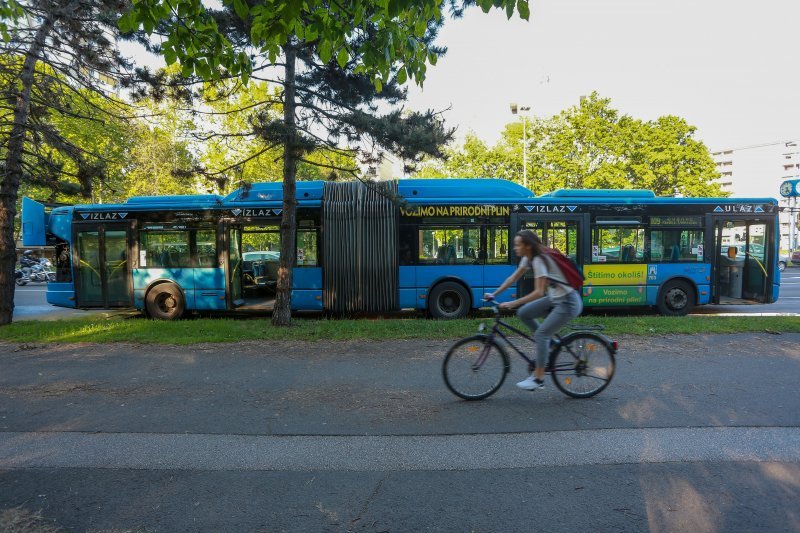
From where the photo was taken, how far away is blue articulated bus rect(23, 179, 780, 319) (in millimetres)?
11664

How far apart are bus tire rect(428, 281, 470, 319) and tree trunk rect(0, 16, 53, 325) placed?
886cm

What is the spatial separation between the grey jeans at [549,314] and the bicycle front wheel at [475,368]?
0.39 meters

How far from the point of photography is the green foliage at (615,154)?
30297 mm

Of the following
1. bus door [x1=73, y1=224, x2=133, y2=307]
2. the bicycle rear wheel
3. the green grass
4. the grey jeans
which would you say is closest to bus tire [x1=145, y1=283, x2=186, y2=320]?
bus door [x1=73, y1=224, x2=133, y2=307]

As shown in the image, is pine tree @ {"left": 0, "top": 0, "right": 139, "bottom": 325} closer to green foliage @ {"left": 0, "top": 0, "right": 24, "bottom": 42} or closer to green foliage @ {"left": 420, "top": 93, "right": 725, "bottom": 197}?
green foliage @ {"left": 0, "top": 0, "right": 24, "bottom": 42}

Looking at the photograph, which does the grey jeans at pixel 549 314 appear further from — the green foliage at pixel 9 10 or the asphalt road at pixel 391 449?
the green foliage at pixel 9 10

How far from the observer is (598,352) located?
210 inches

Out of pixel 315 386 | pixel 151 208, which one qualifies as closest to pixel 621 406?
pixel 315 386

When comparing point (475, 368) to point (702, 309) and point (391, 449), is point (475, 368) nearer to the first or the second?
point (391, 449)

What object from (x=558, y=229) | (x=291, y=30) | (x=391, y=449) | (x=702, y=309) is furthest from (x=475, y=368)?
(x=702, y=309)

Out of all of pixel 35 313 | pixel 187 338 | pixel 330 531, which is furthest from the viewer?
pixel 35 313

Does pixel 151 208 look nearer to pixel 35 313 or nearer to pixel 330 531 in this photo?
pixel 35 313

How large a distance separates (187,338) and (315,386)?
11.6ft

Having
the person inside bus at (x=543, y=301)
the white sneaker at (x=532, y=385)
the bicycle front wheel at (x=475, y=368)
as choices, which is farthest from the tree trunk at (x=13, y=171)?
the white sneaker at (x=532, y=385)
